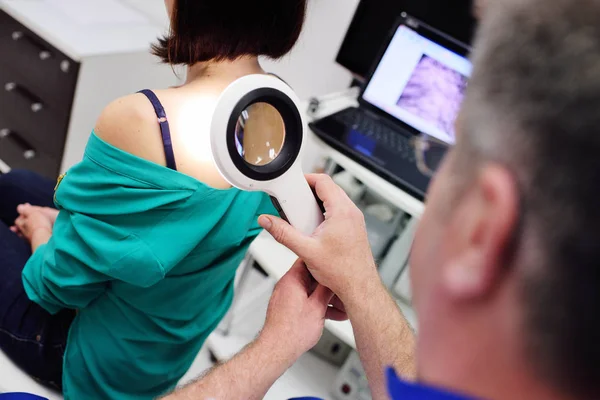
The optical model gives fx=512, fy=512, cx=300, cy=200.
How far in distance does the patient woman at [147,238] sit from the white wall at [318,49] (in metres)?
0.86

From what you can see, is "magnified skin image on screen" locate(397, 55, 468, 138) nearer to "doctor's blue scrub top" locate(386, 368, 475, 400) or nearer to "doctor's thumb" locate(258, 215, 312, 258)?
"doctor's thumb" locate(258, 215, 312, 258)

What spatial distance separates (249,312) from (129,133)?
41.8 inches

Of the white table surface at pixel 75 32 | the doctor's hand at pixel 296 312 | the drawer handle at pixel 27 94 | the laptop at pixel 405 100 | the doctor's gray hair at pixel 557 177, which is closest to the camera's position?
the doctor's gray hair at pixel 557 177

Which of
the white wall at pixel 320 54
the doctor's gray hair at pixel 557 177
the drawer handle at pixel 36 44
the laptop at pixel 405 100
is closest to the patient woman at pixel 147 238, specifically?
the laptop at pixel 405 100

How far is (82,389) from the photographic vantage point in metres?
1.02

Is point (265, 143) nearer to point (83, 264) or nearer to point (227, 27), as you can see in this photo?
point (227, 27)

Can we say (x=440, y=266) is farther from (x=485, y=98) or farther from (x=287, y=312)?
(x=287, y=312)

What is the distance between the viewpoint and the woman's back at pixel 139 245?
0.81 meters

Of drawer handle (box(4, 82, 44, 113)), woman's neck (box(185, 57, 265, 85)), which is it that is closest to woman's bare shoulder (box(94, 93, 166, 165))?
woman's neck (box(185, 57, 265, 85))

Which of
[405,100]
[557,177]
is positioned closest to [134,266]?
[557,177]

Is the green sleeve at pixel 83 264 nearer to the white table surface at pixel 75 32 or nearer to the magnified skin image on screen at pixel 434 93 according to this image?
the white table surface at pixel 75 32

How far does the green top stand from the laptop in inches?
18.7

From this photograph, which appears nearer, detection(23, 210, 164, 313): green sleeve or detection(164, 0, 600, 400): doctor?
detection(164, 0, 600, 400): doctor

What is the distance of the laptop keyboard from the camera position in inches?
54.7
